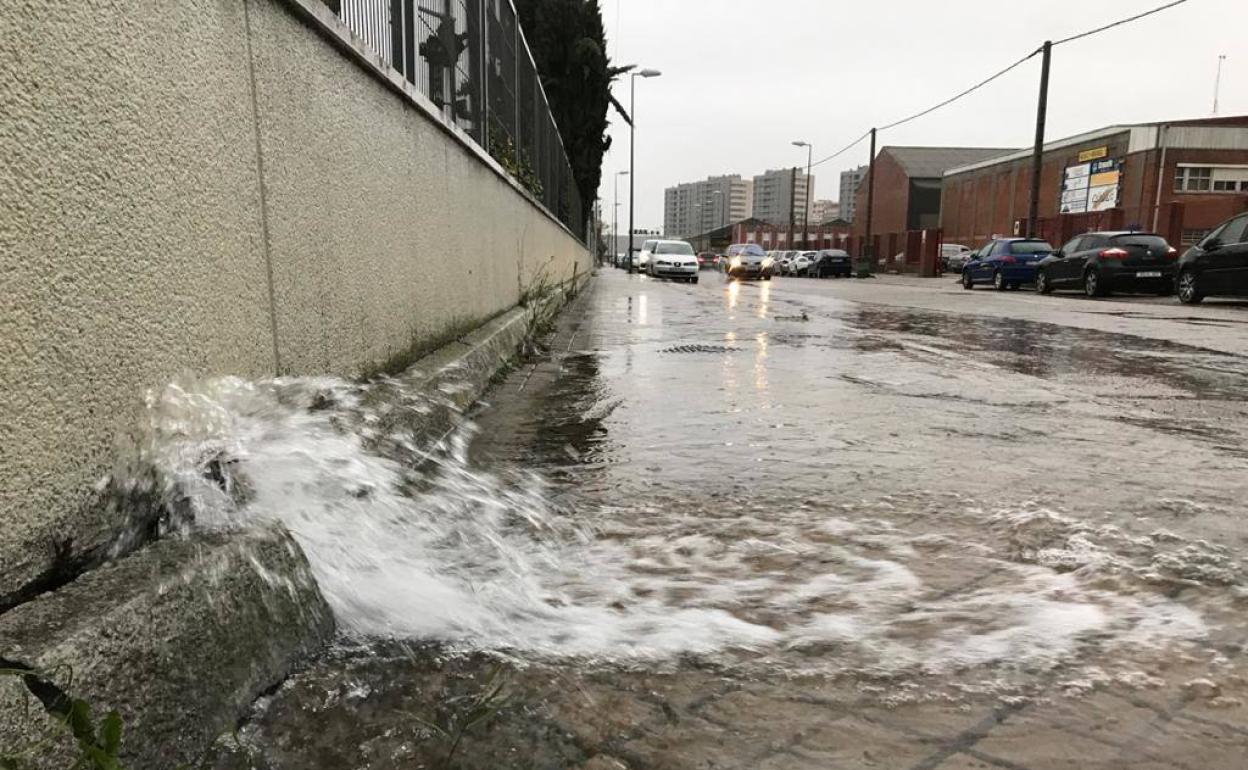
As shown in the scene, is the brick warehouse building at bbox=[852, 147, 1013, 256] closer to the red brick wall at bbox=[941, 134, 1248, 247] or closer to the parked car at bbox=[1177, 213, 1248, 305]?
the red brick wall at bbox=[941, 134, 1248, 247]

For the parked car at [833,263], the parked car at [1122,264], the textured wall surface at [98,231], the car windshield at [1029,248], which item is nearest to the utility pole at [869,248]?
the parked car at [833,263]

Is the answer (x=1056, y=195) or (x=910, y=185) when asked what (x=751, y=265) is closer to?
(x=1056, y=195)

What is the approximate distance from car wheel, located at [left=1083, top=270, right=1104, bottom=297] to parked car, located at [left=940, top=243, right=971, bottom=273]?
77.8ft

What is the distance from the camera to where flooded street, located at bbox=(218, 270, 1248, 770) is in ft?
5.35

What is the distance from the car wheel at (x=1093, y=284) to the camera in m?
19.3

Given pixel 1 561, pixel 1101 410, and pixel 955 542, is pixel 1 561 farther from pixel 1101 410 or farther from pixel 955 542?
pixel 1101 410

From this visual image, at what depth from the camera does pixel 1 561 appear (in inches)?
57.7

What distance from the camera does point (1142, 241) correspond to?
19125mm

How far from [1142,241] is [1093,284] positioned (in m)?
1.40

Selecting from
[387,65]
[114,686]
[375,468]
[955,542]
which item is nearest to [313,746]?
[114,686]

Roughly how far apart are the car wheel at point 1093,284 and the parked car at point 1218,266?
245cm

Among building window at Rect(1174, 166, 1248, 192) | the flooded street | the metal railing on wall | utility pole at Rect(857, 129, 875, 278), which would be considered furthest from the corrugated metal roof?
the flooded street

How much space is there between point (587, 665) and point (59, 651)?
104 cm

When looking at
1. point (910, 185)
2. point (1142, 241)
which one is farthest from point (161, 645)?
point (910, 185)
